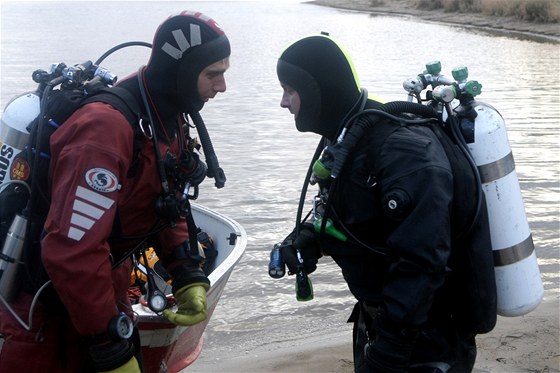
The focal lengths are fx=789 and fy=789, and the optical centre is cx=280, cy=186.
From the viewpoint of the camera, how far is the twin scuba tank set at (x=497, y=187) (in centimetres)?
273

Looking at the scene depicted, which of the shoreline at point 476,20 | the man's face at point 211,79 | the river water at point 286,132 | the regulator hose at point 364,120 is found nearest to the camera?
the regulator hose at point 364,120

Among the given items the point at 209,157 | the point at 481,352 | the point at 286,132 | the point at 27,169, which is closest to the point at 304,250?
the point at 209,157

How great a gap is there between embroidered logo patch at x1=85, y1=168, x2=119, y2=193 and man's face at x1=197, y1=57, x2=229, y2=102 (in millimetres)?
578

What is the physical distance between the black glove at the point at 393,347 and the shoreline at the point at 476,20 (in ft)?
88.5

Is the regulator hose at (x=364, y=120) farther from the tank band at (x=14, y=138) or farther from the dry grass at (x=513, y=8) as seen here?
the dry grass at (x=513, y=8)

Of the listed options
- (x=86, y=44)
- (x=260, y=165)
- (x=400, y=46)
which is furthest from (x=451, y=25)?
(x=260, y=165)

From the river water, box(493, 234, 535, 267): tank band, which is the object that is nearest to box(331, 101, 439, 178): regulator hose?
box(493, 234, 535, 267): tank band

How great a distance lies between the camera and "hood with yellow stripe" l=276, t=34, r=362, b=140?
2805 mm

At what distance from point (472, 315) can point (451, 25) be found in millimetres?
38437

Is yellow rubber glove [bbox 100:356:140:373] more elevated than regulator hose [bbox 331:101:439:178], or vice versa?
regulator hose [bbox 331:101:439:178]

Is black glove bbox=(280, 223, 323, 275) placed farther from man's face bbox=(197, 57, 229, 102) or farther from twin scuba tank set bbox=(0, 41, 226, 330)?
man's face bbox=(197, 57, 229, 102)

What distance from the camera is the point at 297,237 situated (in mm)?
2961

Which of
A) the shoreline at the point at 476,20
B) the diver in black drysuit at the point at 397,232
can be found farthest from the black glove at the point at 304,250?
the shoreline at the point at 476,20

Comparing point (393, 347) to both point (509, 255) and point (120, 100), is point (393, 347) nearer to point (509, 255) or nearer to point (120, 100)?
point (509, 255)
